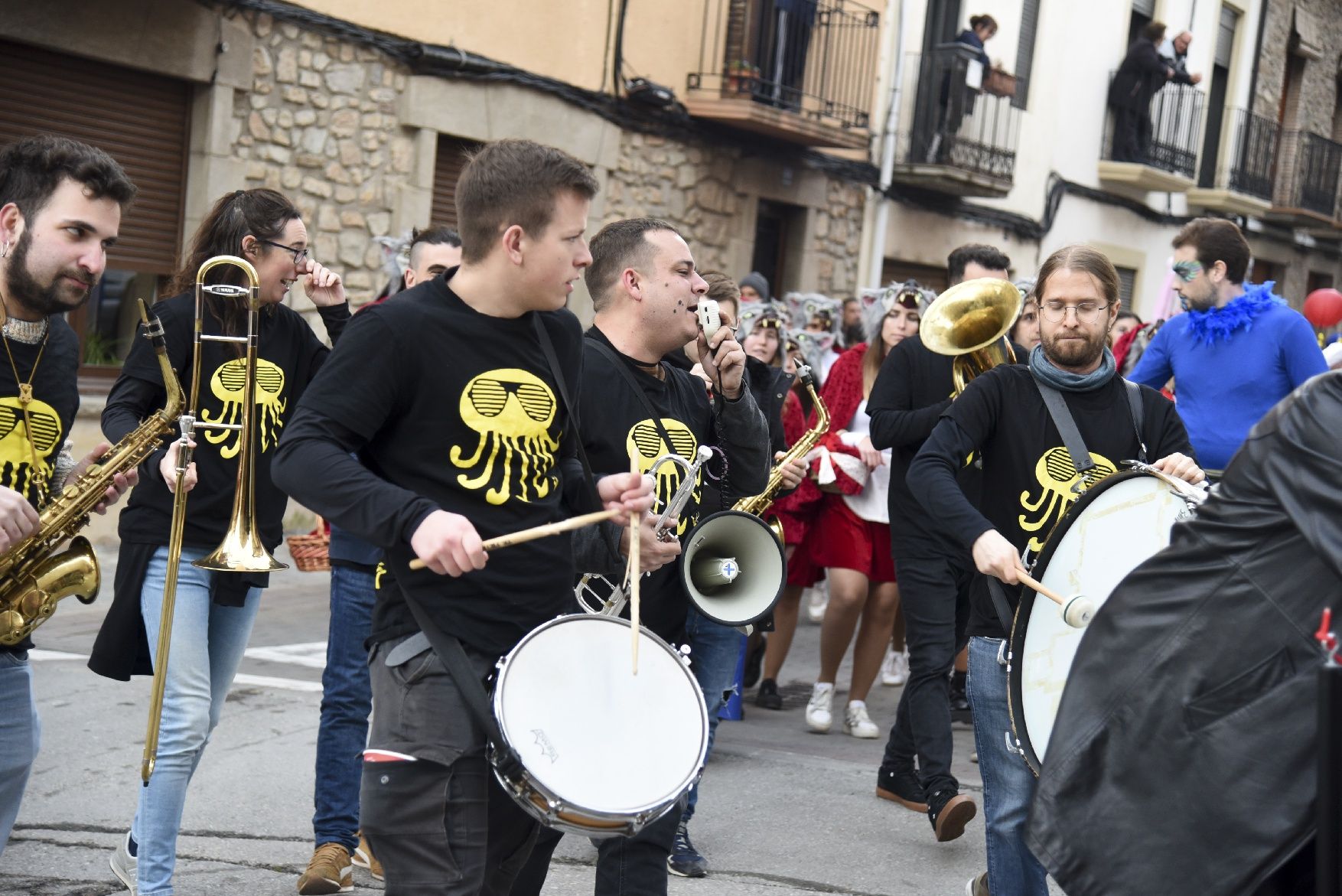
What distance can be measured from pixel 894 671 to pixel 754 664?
90 centimetres

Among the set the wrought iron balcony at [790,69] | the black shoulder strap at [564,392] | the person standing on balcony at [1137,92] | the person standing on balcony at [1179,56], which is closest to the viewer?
the black shoulder strap at [564,392]

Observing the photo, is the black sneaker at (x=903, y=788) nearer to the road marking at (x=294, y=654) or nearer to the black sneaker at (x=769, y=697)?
the black sneaker at (x=769, y=697)

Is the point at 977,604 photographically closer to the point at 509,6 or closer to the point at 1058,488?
the point at 1058,488

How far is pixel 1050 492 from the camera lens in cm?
411

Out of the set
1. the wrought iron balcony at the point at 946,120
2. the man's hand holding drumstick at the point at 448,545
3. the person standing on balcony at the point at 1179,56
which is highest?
the person standing on balcony at the point at 1179,56

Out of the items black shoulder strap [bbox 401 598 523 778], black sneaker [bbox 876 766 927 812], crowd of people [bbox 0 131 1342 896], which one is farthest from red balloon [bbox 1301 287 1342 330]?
black shoulder strap [bbox 401 598 523 778]

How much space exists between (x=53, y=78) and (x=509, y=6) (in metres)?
4.04

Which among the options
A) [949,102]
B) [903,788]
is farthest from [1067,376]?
[949,102]

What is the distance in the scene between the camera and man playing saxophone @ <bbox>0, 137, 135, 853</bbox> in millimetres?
3447

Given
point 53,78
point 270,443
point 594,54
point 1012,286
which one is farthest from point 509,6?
point 270,443

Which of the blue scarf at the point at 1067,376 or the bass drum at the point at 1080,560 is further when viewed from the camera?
the blue scarf at the point at 1067,376

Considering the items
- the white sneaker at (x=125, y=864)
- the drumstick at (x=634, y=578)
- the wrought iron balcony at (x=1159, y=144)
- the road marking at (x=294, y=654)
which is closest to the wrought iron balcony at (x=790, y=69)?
the wrought iron balcony at (x=1159, y=144)

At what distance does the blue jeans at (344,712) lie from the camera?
473 cm

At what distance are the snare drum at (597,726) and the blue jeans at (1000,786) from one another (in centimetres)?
116
